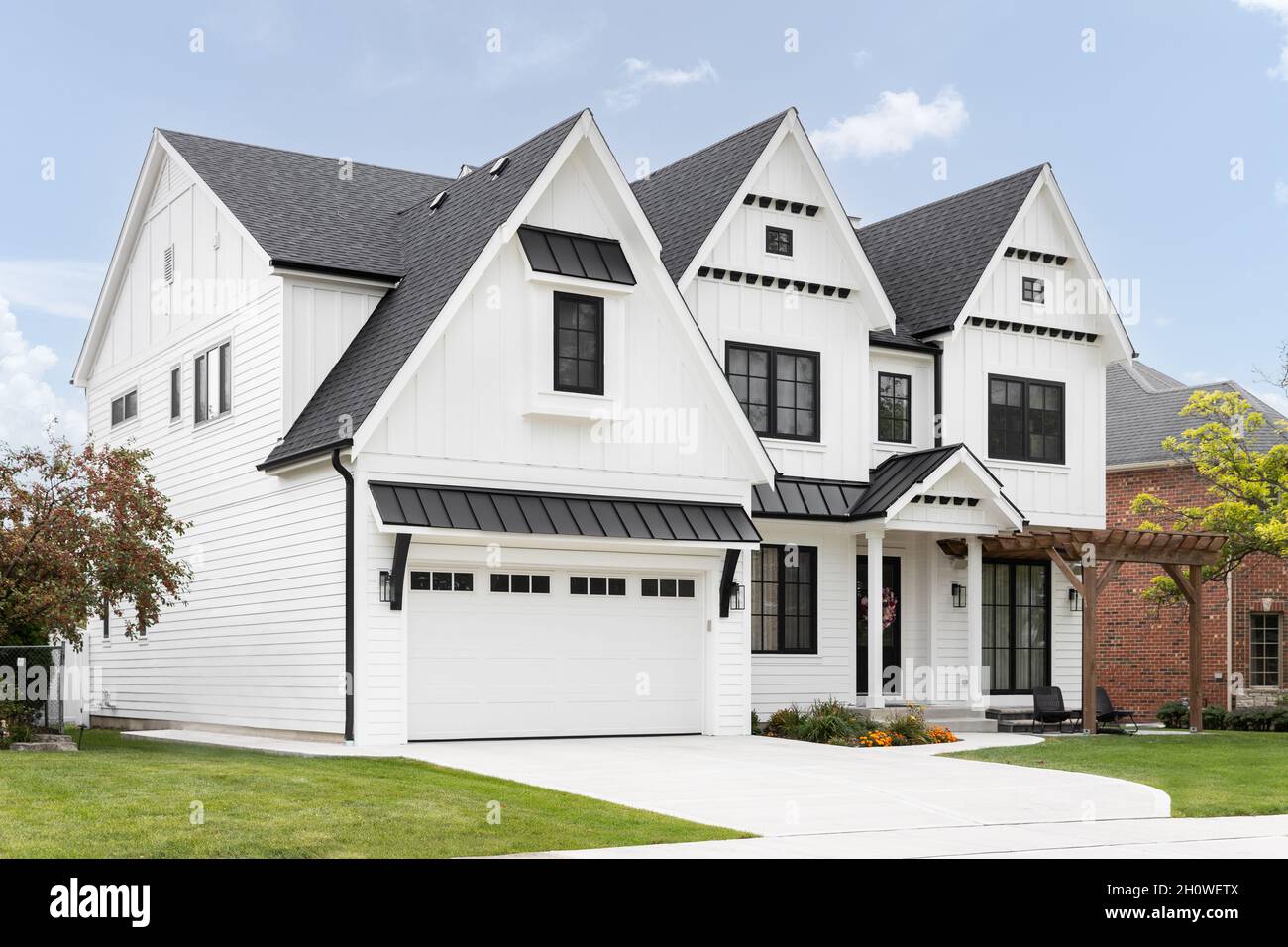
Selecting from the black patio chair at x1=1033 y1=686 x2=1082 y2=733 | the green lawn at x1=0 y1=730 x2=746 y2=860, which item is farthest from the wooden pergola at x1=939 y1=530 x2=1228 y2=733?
the green lawn at x1=0 y1=730 x2=746 y2=860

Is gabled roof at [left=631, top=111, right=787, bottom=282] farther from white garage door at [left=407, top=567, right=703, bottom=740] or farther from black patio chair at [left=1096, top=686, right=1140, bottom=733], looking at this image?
black patio chair at [left=1096, top=686, right=1140, bottom=733]

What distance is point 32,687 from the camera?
19.4m

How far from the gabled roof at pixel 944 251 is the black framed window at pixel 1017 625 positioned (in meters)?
4.62

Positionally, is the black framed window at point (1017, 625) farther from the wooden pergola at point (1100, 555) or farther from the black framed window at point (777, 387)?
the black framed window at point (777, 387)

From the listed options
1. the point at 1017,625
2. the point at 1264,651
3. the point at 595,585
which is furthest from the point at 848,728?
the point at 1264,651

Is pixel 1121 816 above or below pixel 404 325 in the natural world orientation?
below

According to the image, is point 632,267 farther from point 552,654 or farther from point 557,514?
point 552,654

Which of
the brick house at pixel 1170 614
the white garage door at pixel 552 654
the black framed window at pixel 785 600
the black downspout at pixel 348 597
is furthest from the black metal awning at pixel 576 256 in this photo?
the brick house at pixel 1170 614

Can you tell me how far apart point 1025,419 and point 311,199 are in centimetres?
1309

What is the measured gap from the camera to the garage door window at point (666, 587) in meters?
22.1

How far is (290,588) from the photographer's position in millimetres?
21297

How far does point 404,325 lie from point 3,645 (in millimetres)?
6529
